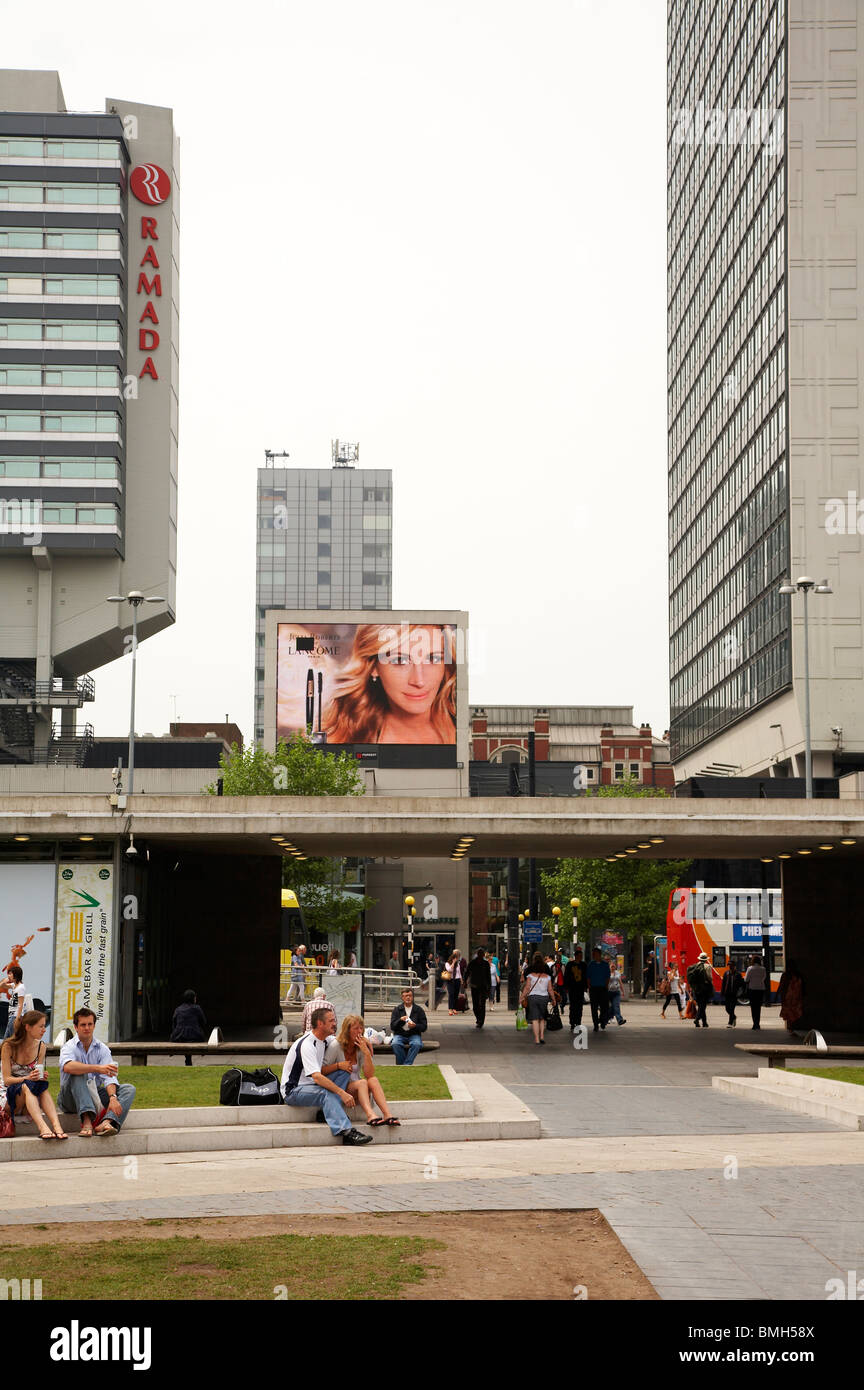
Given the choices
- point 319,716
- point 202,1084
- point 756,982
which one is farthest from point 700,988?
point 319,716

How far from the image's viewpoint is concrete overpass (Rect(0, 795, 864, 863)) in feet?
84.4

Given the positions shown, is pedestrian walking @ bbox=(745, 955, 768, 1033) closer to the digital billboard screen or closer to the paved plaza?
the paved plaza

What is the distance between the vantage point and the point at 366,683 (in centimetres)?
8144

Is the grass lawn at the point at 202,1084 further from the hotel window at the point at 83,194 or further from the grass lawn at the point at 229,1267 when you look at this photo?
the hotel window at the point at 83,194

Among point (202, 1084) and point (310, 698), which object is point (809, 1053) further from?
point (310, 698)

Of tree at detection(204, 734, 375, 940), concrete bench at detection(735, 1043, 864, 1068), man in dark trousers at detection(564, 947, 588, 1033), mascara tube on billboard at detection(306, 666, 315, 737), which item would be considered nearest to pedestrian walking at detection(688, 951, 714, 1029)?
man in dark trousers at detection(564, 947, 588, 1033)

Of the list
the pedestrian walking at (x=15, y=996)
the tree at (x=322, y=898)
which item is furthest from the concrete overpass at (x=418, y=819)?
the tree at (x=322, y=898)

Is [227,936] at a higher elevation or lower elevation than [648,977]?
higher

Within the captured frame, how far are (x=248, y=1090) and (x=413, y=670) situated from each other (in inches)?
2678

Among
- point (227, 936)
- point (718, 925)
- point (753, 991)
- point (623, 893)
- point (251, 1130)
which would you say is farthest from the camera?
point (623, 893)

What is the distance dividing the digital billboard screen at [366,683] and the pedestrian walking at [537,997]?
53.2m

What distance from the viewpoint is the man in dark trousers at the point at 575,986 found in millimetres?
30219
